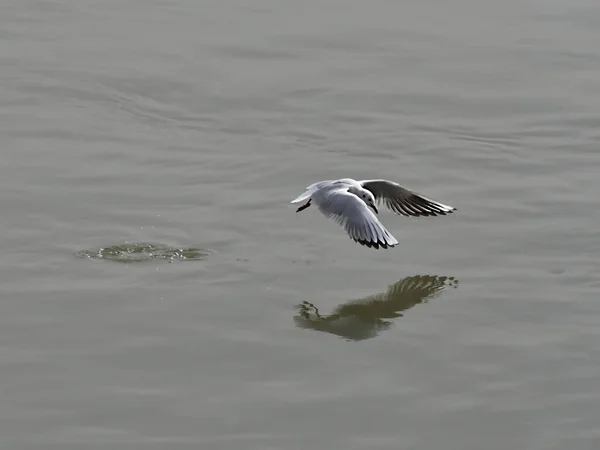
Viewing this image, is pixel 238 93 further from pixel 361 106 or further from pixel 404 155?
pixel 404 155

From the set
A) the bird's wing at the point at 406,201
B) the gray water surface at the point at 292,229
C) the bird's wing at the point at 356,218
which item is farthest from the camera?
the bird's wing at the point at 406,201

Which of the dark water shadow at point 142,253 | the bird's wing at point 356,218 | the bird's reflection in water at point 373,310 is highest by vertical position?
the bird's wing at point 356,218

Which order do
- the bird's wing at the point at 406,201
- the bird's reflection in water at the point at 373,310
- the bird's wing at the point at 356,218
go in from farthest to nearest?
1. the bird's wing at the point at 406,201
2. the bird's wing at the point at 356,218
3. the bird's reflection in water at the point at 373,310

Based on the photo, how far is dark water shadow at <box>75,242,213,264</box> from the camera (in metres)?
8.38

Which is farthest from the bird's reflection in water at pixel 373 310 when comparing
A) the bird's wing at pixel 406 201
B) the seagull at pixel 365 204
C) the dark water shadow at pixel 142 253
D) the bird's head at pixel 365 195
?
the dark water shadow at pixel 142 253

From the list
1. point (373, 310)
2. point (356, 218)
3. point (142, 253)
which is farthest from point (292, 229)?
point (373, 310)

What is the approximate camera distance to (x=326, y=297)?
7.99 meters

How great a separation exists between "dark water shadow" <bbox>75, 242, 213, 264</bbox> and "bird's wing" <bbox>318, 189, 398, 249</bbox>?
2.97 ft

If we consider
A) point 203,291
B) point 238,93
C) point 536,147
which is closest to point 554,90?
point 536,147

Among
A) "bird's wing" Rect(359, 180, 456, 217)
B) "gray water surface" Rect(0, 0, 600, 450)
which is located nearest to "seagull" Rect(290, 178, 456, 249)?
"bird's wing" Rect(359, 180, 456, 217)

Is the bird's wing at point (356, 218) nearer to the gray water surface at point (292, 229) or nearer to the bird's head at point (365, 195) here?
the bird's head at point (365, 195)

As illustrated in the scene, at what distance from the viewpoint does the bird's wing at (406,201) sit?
9.15 metres

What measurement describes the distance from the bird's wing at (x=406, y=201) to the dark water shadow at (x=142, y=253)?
1.46 metres

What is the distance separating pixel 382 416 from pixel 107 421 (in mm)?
1425
